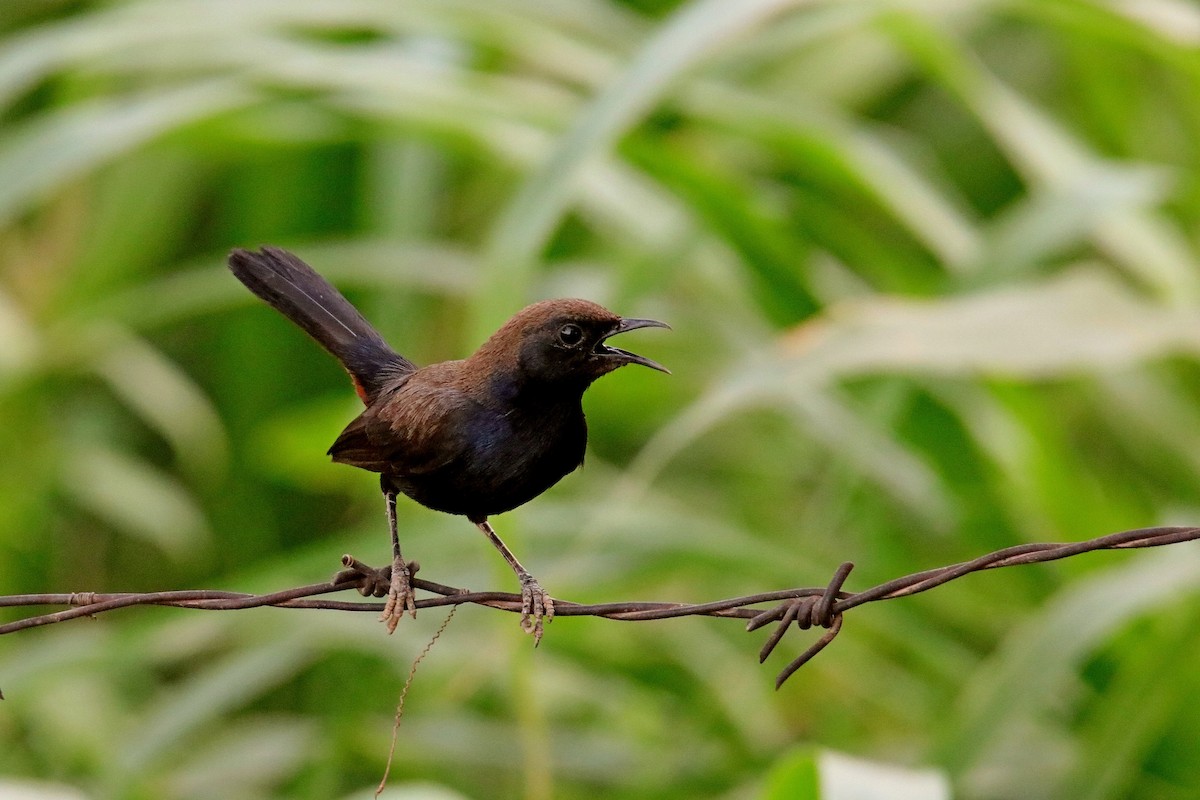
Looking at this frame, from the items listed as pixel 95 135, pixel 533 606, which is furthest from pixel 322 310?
pixel 95 135

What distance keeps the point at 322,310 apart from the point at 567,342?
1.60 ft

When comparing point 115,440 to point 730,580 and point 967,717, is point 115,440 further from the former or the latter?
point 967,717

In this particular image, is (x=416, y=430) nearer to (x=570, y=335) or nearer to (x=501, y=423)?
(x=501, y=423)

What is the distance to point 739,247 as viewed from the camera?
3.68 m

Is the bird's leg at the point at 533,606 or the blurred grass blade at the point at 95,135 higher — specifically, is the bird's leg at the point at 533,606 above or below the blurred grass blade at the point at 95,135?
below

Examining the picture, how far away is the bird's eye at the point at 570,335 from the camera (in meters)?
2.02

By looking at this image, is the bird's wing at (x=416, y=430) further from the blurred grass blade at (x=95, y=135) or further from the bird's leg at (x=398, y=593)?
the blurred grass blade at (x=95, y=135)

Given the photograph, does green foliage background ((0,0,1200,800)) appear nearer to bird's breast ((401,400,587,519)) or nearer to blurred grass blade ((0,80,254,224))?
blurred grass blade ((0,80,254,224))

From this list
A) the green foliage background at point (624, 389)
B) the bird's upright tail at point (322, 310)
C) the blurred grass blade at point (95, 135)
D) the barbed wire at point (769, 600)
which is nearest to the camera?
the barbed wire at point (769, 600)

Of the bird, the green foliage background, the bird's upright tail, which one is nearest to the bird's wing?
the bird

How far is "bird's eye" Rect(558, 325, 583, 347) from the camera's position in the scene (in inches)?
79.5

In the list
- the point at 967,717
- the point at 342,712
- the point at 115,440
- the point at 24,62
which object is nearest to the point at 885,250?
the point at 967,717

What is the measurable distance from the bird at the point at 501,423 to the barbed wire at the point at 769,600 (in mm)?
128

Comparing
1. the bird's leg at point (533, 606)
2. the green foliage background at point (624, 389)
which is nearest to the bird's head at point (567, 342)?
the bird's leg at point (533, 606)
